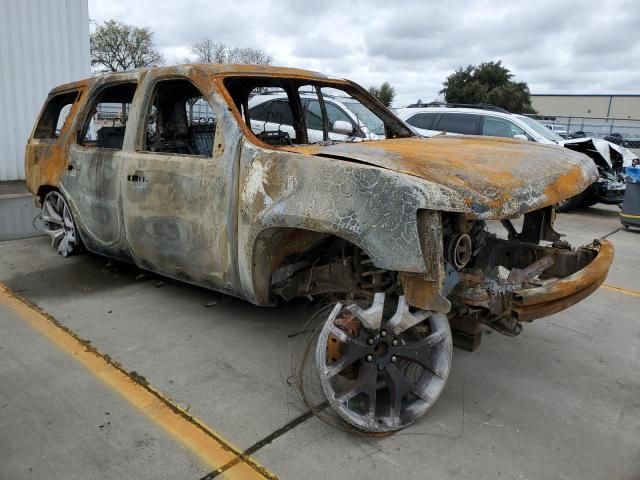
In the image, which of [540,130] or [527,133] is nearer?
[527,133]

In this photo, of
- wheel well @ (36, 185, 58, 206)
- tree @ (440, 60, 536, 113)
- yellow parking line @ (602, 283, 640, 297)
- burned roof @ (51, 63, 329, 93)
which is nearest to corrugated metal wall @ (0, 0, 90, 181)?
wheel well @ (36, 185, 58, 206)

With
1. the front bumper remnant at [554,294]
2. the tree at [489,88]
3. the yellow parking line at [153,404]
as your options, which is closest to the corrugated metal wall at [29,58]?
the yellow parking line at [153,404]

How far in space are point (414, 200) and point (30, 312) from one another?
126 inches

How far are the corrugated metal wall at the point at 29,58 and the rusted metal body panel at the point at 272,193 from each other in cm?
670

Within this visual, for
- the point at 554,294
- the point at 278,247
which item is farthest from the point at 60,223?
the point at 554,294

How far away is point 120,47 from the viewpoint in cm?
3862

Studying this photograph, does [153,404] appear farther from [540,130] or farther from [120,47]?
[120,47]

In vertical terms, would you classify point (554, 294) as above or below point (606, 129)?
below

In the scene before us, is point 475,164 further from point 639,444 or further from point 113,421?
point 113,421

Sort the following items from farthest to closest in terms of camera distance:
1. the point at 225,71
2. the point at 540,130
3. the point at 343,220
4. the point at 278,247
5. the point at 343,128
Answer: the point at 540,130 < the point at 343,128 < the point at 225,71 < the point at 278,247 < the point at 343,220

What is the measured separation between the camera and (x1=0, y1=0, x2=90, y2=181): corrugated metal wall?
393 inches

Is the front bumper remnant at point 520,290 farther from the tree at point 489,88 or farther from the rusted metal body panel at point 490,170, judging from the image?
the tree at point 489,88

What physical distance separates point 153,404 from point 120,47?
135ft

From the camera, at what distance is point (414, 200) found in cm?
231
